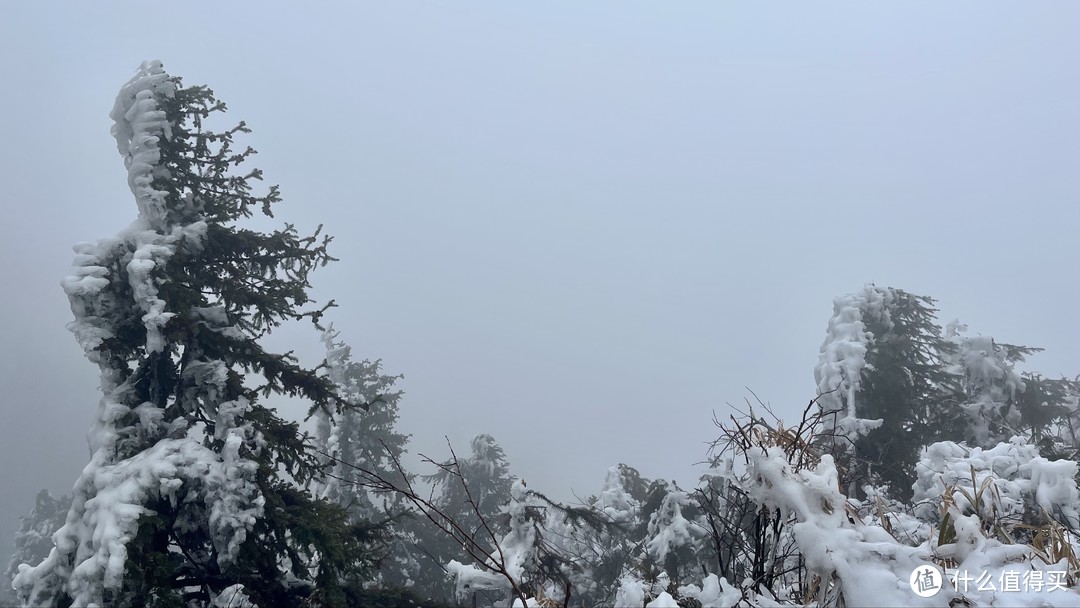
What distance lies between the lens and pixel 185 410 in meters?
8.34

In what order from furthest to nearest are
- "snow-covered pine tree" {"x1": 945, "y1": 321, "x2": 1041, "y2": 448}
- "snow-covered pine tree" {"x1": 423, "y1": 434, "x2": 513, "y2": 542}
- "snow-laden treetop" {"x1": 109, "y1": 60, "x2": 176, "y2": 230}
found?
1. "snow-covered pine tree" {"x1": 423, "y1": 434, "x2": 513, "y2": 542}
2. "snow-covered pine tree" {"x1": 945, "y1": 321, "x2": 1041, "y2": 448}
3. "snow-laden treetop" {"x1": 109, "y1": 60, "x2": 176, "y2": 230}

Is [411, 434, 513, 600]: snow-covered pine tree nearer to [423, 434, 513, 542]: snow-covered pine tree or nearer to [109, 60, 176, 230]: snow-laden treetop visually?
[423, 434, 513, 542]: snow-covered pine tree

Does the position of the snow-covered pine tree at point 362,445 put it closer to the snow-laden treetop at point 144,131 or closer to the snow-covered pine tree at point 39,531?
the snow-laden treetop at point 144,131

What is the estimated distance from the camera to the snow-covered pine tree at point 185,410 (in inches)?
268

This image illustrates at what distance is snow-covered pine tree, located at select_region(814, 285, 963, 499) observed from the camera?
555 inches

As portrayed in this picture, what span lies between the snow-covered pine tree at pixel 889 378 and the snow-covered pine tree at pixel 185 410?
37.2 feet

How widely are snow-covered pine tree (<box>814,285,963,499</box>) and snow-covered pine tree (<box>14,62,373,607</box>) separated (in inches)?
447

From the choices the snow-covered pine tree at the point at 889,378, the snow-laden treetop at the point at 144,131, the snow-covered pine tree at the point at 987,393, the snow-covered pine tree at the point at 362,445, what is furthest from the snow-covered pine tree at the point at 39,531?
the snow-covered pine tree at the point at 987,393

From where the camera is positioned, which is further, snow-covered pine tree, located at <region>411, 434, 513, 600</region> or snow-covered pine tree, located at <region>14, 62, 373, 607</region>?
snow-covered pine tree, located at <region>411, 434, 513, 600</region>

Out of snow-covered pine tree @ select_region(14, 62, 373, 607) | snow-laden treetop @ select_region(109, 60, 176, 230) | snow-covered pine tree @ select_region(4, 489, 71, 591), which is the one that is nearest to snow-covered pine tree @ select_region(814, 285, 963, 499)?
snow-covered pine tree @ select_region(14, 62, 373, 607)

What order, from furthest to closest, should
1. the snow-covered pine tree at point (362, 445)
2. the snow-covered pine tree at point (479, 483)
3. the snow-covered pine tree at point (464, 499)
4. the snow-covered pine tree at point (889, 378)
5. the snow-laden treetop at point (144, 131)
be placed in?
the snow-covered pine tree at point (479, 483), the snow-covered pine tree at point (464, 499), the snow-covered pine tree at point (362, 445), the snow-covered pine tree at point (889, 378), the snow-laden treetop at point (144, 131)

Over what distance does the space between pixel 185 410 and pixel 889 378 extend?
15.3 meters

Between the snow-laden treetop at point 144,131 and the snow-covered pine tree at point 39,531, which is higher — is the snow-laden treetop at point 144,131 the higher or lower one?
the higher one

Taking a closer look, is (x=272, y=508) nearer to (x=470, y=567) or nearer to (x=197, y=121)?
(x=470, y=567)
